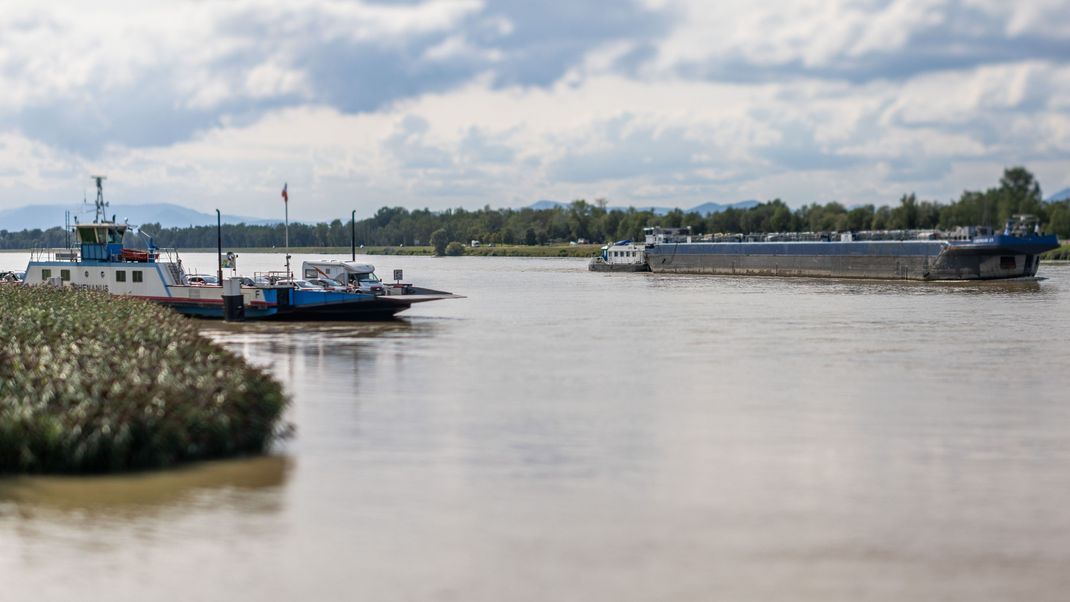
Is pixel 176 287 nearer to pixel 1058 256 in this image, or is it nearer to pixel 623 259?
pixel 623 259

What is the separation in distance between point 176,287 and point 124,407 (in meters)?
40.6

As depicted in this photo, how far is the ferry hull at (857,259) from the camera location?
95.1m

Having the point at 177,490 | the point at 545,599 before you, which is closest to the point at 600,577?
the point at 545,599

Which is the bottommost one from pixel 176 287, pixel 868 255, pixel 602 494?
pixel 602 494

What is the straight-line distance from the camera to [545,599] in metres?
13.3

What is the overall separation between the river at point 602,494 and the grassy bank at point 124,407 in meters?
0.57

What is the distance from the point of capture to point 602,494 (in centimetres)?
A: 1830

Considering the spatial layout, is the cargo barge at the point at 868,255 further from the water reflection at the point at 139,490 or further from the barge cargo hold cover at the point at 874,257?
the water reflection at the point at 139,490

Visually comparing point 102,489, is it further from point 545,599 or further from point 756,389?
point 756,389

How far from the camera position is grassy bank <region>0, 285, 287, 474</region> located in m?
18.5

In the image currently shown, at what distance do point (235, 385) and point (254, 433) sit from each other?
1.28 metres

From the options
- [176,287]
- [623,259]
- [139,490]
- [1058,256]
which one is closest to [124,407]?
[139,490]

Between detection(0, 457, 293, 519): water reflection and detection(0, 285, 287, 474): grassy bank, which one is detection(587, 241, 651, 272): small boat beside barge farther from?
detection(0, 457, 293, 519): water reflection

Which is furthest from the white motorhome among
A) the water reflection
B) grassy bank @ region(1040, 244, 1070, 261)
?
grassy bank @ region(1040, 244, 1070, 261)
